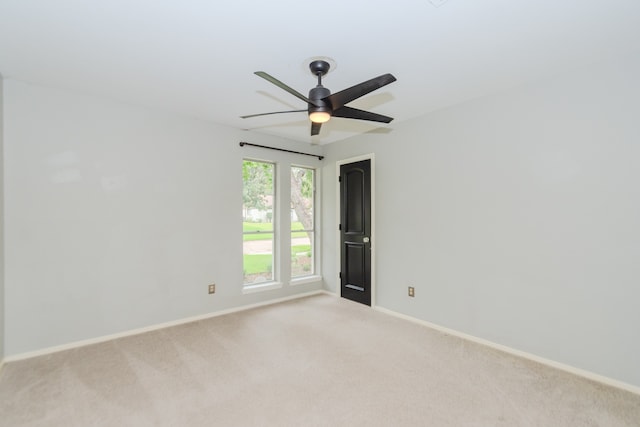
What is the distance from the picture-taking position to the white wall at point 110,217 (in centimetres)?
272

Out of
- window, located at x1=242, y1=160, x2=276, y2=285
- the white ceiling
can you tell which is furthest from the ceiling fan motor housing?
window, located at x1=242, y1=160, x2=276, y2=285

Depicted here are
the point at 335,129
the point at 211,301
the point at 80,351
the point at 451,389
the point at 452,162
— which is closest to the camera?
the point at 451,389

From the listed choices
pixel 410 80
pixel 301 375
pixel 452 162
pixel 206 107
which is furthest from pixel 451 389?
pixel 206 107

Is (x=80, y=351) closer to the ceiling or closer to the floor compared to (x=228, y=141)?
closer to the floor

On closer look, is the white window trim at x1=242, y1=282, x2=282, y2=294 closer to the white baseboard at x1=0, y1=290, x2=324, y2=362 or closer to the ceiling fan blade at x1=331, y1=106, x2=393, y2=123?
the white baseboard at x1=0, y1=290, x2=324, y2=362

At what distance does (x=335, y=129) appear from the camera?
413 cm

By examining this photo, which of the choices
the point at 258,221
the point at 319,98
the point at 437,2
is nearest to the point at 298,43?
the point at 319,98

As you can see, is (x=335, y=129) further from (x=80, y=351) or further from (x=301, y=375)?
(x=80, y=351)

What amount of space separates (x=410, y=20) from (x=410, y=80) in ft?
2.75

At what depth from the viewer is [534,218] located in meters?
2.70

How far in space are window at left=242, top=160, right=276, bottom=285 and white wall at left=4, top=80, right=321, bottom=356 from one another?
0.77 ft

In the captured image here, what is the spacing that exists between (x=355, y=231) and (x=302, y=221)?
1.00m

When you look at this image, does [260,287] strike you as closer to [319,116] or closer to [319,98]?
[319,116]

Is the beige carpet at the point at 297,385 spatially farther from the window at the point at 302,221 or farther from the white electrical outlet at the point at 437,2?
the white electrical outlet at the point at 437,2
